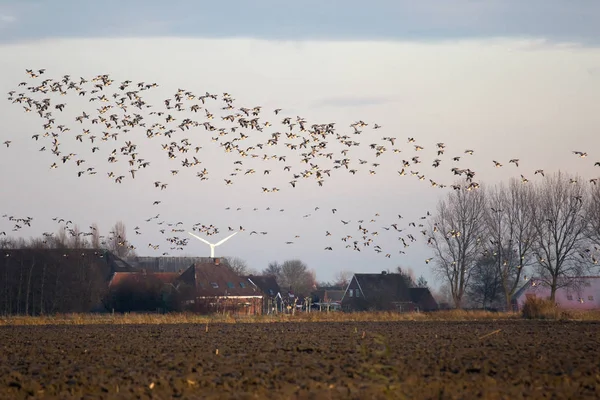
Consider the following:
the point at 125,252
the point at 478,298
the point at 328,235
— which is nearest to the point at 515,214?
the point at 478,298

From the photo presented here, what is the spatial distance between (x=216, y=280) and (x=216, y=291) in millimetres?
3406

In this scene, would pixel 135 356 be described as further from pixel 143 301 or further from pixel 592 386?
pixel 143 301

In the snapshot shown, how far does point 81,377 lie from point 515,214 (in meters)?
60.3

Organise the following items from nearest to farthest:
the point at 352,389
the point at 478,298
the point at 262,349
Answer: the point at 352,389, the point at 262,349, the point at 478,298

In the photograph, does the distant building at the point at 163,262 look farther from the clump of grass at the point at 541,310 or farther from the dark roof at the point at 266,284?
the clump of grass at the point at 541,310

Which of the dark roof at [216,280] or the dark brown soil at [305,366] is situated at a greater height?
the dark roof at [216,280]

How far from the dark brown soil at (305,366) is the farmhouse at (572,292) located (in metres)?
41.2

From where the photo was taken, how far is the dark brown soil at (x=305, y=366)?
17875 mm

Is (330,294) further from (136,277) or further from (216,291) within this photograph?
(136,277)

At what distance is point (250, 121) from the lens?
121 ft

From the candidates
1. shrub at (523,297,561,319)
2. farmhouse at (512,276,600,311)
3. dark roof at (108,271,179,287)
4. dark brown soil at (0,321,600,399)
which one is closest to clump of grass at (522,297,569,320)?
shrub at (523,297,561,319)

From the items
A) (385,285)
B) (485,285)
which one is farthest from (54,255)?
(485,285)

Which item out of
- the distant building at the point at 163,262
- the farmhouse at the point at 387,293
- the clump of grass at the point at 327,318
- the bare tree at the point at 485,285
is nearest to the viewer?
the clump of grass at the point at 327,318

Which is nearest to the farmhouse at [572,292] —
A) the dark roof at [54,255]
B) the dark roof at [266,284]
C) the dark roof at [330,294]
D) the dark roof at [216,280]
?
the dark roof at [216,280]
